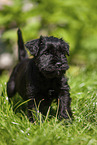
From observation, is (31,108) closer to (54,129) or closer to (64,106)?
(64,106)

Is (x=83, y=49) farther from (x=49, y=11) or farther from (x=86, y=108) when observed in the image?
(x=86, y=108)

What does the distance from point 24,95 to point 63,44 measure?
2.78 feet

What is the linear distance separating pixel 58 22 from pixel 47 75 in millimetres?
4257

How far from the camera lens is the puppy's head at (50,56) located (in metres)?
2.21

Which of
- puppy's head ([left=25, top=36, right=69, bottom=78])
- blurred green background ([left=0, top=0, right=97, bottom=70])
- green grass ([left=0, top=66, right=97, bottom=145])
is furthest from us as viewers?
blurred green background ([left=0, top=0, right=97, bottom=70])

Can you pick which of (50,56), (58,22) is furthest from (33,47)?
(58,22)

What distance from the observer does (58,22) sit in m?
6.23

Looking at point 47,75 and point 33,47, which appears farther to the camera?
point 33,47

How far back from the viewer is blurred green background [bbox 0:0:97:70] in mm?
5648

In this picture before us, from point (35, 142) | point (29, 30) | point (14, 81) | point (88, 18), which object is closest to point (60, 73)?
point (35, 142)

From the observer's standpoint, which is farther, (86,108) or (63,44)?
(86,108)

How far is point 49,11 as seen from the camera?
5.91 meters

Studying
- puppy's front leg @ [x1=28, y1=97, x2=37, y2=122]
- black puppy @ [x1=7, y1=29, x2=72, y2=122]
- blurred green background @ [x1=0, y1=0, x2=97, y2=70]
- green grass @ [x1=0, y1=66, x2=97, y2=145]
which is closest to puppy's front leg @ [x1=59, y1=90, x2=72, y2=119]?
black puppy @ [x1=7, y1=29, x2=72, y2=122]

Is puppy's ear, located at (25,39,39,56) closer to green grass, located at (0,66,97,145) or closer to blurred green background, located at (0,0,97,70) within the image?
green grass, located at (0,66,97,145)
